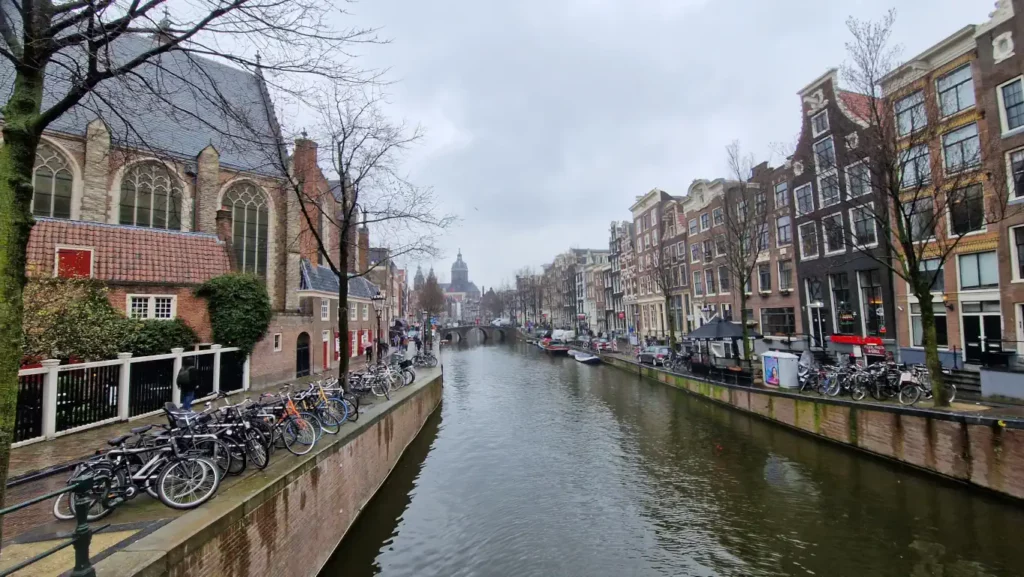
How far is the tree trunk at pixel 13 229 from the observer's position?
389cm

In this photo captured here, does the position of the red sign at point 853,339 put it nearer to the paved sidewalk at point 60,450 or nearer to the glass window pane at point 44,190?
the paved sidewalk at point 60,450

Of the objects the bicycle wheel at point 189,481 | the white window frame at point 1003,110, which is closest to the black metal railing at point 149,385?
the bicycle wheel at point 189,481

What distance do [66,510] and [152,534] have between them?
203 centimetres

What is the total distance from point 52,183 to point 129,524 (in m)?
21.5

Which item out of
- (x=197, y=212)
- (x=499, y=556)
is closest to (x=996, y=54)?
(x=499, y=556)

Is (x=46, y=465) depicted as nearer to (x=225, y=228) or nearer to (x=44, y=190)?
(x=225, y=228)

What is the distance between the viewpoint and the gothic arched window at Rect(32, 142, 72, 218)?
18906mm

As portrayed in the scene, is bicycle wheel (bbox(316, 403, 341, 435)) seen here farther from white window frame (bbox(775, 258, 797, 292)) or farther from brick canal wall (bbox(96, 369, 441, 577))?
white window frame (bbox(775, 258, 797, 292))

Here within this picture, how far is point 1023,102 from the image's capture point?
14.6m

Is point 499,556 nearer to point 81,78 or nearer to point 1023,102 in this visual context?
point 81,78

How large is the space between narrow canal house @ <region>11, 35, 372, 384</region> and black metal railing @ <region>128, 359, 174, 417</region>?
12.7 ft

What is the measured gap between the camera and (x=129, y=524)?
5305 mm

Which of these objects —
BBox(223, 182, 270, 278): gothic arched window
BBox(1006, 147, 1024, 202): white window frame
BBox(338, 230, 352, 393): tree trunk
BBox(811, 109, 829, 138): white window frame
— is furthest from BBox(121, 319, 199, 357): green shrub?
BBox(811, 109, 829, 138): white window frame

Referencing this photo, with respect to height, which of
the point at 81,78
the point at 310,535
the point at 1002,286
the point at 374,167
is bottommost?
the point at 310,535
